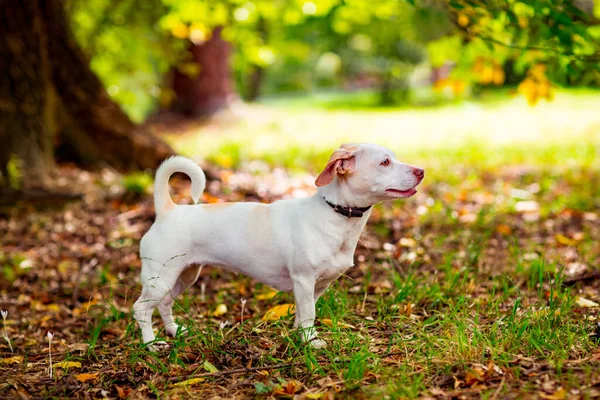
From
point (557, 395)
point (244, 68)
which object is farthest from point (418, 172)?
point (244, 68)

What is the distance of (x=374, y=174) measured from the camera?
9.88ft

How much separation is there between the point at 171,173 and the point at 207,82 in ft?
33.0

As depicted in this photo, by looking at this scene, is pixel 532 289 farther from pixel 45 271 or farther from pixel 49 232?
pixel 49 232

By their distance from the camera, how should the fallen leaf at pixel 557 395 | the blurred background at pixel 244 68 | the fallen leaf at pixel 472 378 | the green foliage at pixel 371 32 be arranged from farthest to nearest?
the blurred background at pixel 244 68 → the green foliage at pixel 371 32 → the fallen leaf at pixel 472 378 → the fallen leaf at pixel 557 395

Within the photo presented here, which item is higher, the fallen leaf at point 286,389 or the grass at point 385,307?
the fallen leaf at point 286,389

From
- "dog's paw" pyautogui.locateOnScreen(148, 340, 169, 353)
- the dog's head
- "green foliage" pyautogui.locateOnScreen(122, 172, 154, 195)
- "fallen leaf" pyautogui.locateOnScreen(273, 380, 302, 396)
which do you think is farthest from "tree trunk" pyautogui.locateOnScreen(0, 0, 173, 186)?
"fallen leaf" pyautogui.locateOnScreen(273, 380, 302, 396)

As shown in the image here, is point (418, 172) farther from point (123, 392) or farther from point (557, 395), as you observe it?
point (123, 392)

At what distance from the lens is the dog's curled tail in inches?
134

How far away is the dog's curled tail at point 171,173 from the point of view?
3398 mm

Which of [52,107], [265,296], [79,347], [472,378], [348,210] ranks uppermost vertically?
[348,210]

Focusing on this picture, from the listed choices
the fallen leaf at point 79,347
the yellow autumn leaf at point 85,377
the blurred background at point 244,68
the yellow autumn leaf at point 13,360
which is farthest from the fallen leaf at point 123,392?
the blurred background at point 244,68

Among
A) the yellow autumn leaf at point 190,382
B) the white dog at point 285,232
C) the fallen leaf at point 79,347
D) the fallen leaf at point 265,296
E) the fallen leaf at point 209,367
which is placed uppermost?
the white dog at point 285,232

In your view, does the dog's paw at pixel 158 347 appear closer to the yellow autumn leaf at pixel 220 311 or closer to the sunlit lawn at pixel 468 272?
the sunlit lawn at pixel 468 272

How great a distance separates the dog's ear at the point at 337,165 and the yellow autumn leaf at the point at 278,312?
0.88 m
